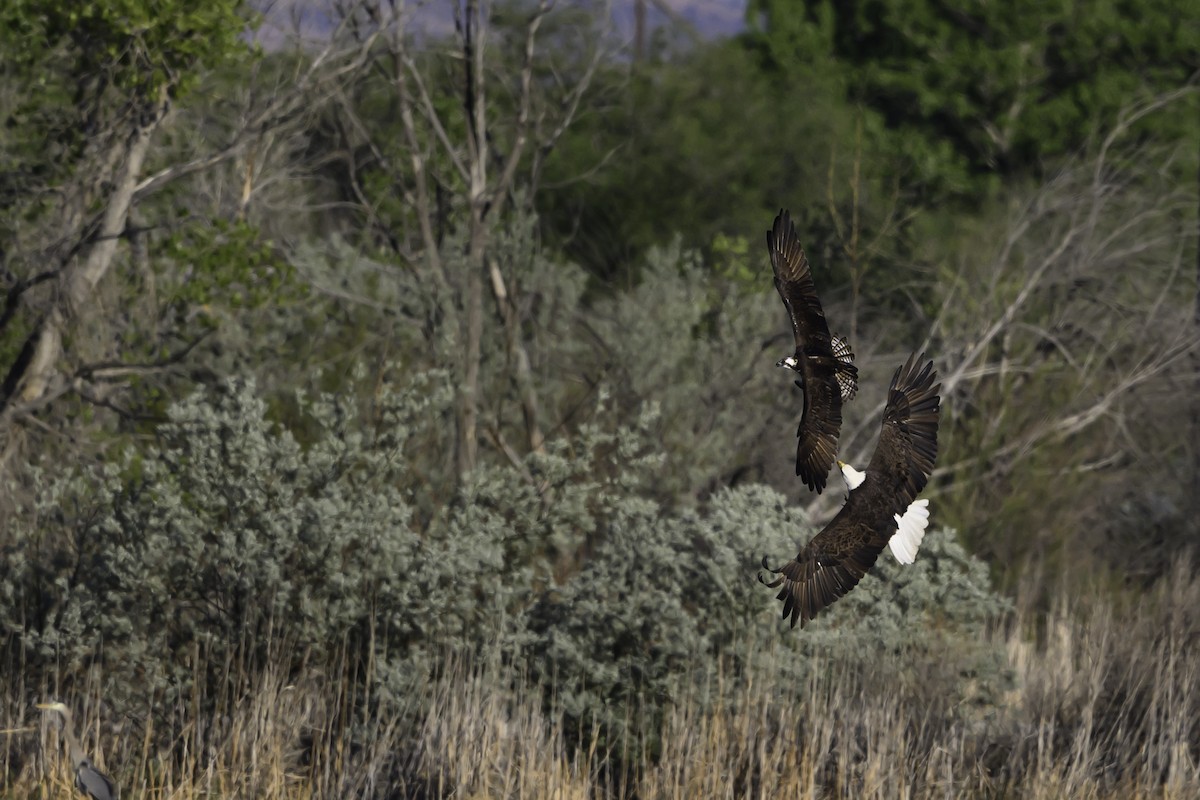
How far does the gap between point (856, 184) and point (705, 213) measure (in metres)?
12.8

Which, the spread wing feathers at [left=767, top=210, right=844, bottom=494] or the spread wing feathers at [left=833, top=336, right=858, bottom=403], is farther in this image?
the spread wing feathers at [left=833, top=336, right=858, bottom=403]

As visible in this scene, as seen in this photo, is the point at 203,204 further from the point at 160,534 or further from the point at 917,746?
the point at 917,746

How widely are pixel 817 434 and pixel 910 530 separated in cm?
55

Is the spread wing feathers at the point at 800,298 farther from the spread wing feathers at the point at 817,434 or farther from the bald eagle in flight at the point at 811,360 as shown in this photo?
the spread wing feathers at the point at 817,434

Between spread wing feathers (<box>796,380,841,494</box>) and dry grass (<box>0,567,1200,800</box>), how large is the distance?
1334 millimetres

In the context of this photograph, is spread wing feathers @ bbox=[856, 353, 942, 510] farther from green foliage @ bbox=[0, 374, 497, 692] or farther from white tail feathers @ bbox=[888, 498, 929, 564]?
green foliage @ bbox=[0, 374, 497, 692]

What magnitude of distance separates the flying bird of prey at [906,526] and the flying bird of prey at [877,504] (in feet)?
0.12

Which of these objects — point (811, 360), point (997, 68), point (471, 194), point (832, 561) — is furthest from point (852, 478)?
point (997, 68)

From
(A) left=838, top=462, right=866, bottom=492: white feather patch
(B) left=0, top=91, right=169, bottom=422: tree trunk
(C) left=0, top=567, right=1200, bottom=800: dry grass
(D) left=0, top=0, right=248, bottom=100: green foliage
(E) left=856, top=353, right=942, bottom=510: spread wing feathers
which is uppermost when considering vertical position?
(D) left=0, top=0, right=248, bottom=100: green foliage

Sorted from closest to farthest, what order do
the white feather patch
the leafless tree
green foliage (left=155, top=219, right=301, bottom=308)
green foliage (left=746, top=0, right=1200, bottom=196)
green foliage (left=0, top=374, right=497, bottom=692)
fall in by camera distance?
the white feather patch < green foliage (left=0, top=374, right=497, bottom=692) < green foliage (left=155, top=219, right=301, bottom=308) < the leafless tree < green foliage (left=746, top=0, right=1200, bottom=196)

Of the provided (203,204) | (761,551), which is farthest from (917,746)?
(203,204)

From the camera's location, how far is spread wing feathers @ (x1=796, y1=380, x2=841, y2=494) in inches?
216

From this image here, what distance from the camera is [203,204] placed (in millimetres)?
12414

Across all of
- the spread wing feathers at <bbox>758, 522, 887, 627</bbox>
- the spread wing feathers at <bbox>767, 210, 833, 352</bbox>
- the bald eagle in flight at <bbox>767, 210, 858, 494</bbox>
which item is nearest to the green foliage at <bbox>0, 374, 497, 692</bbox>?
the spread wing feathers at <bbox>758, 522, 887, 627</bbox>
